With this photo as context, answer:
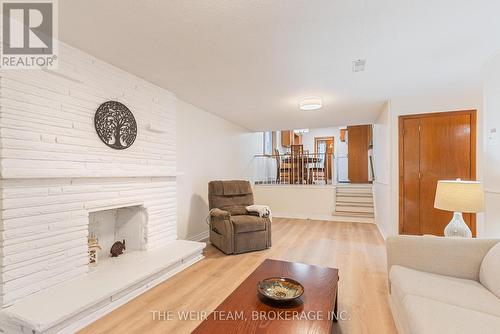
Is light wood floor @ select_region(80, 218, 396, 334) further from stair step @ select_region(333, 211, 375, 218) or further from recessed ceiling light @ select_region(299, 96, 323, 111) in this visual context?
recessed ceiling light @ select_region(299, 96, 323, 111)

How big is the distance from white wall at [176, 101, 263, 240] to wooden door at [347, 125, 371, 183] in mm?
4637

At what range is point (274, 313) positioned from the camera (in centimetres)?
137

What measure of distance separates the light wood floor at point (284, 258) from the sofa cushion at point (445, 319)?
23.7 inches

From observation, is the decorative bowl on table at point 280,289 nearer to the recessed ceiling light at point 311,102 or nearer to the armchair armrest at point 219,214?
the armchair armrest at point 219,214

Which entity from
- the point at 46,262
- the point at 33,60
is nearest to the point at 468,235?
the point at 46,262

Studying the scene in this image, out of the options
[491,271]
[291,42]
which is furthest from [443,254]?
[291,42]

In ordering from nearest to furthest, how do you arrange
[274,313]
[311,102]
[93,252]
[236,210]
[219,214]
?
[274,313]
[93,252]
[311,102]
[219,214]
[236,210]

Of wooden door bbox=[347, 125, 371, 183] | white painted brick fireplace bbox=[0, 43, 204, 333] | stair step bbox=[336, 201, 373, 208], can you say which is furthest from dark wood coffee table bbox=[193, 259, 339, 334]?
wooden door bbox=[347, 125, 371, 183]

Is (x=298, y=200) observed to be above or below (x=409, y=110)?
below

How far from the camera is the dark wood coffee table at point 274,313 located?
1240mm

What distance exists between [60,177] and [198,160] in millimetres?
2364

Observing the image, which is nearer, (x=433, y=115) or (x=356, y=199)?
(x=433, y=115)

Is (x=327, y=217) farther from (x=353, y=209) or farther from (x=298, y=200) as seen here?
(x=298, y=200)

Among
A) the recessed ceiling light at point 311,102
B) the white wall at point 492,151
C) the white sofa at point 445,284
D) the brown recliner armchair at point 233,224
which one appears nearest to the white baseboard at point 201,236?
the brown recliner armchair at point 233,224
